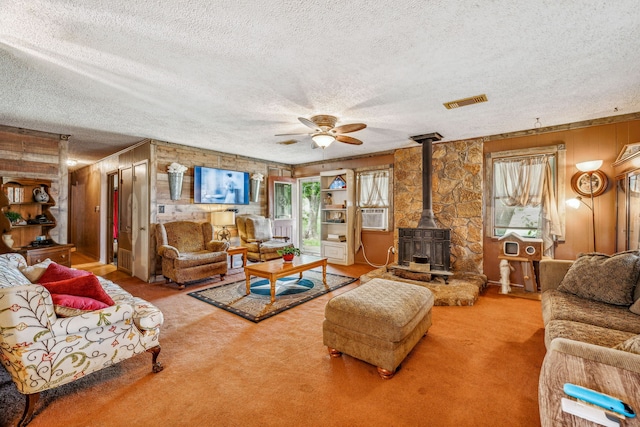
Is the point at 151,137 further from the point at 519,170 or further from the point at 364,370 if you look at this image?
the point at 519,170

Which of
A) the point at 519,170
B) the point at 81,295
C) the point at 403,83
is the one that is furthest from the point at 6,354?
the point at 519,170

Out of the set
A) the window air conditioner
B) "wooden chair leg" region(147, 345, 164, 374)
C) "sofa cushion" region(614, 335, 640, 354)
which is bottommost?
"wooden chair leg" region(147, 345, 164, 374)

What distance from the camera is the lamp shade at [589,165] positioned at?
140 inches

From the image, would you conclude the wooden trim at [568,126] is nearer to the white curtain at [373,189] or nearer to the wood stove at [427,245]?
the wood stove at [427,245]

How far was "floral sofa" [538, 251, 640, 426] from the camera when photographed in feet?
3.39

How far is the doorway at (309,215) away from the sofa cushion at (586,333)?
19.1 ft

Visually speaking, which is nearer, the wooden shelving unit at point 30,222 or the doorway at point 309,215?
the wooden shelving unit at point 30,222

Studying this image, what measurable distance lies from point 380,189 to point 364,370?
4260 mm

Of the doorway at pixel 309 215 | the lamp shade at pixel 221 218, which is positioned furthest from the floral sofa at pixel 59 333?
the doorway at pixel 309 215

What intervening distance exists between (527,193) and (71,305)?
5.44 m

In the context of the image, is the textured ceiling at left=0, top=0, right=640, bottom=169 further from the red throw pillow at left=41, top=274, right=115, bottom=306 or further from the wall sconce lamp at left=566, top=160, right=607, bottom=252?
the red throw pillow at left=41, top=274, right=115, bottom=306

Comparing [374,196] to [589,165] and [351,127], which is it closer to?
[351,127]

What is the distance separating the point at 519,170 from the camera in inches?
173

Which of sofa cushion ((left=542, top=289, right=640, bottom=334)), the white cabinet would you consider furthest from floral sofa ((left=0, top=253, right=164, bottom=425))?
the white cabinet
